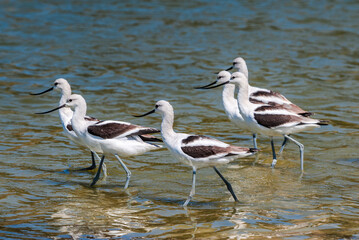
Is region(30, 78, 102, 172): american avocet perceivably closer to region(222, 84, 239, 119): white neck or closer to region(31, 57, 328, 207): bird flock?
region(31, 57, 328, 207): bird flock

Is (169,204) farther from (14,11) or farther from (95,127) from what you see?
(14,11)

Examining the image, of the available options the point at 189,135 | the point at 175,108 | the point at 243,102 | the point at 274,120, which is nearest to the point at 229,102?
the point at 243,102

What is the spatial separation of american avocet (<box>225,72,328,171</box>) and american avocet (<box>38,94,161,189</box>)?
5.64 ft

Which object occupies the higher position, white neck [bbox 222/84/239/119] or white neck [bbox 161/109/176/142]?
white neck [bbox 161/109/176/142]

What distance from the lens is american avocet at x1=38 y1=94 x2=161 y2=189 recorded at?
323 inches

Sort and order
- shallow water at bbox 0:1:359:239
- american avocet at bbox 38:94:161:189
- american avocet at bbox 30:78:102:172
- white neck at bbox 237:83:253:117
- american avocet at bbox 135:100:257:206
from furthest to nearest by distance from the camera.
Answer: white neck at bbox 237:83:253:117
american avocet at bbox 30:78:102:172
american avocet at bbox 38:94:161:189
american avocet at bbox 135:100:257:206
shallow water at bbox 0:1:359:239

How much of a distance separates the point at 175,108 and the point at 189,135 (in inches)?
192

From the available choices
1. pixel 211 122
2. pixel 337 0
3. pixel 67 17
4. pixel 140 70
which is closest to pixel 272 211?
pixel 211 122

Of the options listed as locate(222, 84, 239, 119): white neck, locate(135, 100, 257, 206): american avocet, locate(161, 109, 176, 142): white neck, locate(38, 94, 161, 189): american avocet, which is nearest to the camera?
locate(135, 100, 257, 206): american avocet

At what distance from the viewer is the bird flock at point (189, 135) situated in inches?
290

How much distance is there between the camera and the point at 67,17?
2122cm

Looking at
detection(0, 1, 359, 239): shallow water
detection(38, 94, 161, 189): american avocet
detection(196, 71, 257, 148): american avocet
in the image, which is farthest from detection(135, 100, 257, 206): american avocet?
detection(196, 71, 257, 148): american avocet

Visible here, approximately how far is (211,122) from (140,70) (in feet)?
15.1

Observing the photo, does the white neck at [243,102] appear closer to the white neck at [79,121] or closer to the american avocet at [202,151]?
the american avocet at [202,151]
